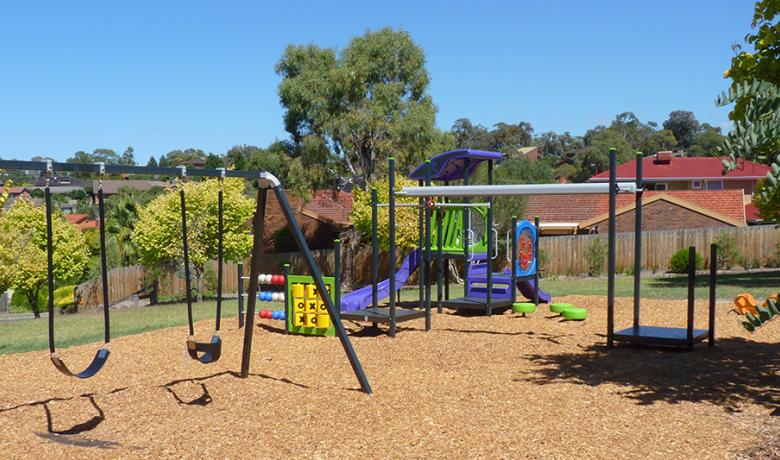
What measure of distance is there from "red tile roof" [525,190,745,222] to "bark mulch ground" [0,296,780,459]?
27.3 meters

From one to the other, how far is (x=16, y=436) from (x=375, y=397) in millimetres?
3052

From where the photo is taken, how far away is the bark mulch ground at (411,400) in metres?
A: 5.69

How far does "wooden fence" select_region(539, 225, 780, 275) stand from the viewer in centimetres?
3023

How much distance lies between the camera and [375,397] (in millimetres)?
7234

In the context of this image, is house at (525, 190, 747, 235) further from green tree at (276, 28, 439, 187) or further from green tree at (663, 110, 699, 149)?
green tree at (663, 110, 699, 149)

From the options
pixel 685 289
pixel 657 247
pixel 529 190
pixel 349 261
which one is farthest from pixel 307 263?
pixel 657 247

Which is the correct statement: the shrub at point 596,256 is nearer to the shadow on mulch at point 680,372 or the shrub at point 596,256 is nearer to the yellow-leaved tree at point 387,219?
the yellow-leaved tree at point 387,219

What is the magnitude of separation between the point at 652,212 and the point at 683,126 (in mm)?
84058

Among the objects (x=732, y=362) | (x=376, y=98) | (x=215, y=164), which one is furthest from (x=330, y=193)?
(x=215, y=164)

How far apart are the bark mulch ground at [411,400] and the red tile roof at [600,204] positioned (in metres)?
27.3

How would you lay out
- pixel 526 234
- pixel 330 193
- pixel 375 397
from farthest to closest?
pixel 330 193, pixel 526 234, pixel 375 397

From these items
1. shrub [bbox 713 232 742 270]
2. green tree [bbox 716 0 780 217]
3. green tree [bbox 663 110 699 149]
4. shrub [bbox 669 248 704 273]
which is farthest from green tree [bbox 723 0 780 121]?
green tree [bbox 663 110 699 149]

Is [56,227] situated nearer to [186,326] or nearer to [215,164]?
[186,326]

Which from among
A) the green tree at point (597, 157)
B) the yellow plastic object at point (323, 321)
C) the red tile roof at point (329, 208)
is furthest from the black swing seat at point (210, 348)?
the green tree at point (597, 157)
